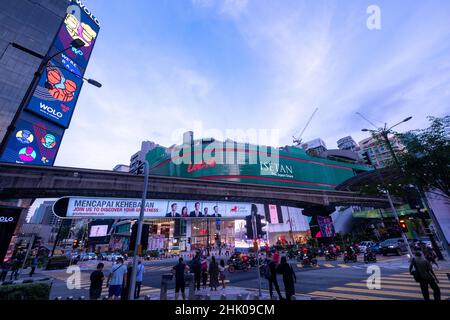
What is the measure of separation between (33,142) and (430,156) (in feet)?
166

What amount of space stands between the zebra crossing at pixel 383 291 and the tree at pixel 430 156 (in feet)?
18.0

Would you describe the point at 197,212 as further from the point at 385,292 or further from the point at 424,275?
the point at 424,275

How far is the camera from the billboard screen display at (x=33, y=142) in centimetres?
3242

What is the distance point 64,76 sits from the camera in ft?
134

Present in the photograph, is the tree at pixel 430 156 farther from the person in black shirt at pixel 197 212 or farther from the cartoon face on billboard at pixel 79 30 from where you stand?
the cartoon face on billboard at pixel 79 30

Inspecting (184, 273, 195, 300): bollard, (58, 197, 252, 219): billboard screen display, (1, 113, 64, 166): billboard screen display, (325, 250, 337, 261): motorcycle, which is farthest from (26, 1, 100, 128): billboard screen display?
(325, 250, 337, 261): motorcycle

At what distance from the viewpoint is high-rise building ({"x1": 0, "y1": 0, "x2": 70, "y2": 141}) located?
36125 millimetres

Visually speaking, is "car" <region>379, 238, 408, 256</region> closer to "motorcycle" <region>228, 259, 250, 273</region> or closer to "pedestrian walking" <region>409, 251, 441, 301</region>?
"motorcycle" <region>228, 259, 250, 273</region>

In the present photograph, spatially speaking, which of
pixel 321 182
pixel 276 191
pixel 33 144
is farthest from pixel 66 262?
pixel 321 182

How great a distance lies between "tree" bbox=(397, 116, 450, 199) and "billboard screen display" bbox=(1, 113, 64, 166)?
4594 cm

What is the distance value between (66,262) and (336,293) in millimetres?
37139

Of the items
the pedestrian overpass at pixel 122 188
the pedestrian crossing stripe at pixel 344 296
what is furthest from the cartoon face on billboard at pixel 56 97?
the pedestrian crossing stripe at pixel 344 296
